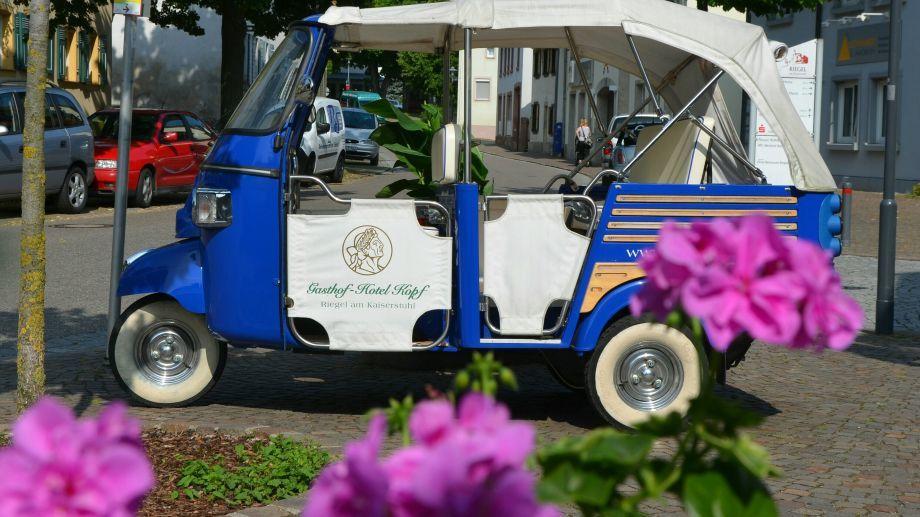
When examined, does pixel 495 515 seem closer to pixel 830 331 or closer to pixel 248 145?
pixel 830 331

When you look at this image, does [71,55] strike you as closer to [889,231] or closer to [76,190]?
[76,190]

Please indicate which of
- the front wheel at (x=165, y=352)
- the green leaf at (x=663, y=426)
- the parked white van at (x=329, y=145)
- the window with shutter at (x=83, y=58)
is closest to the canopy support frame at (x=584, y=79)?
the front wheel at (x=165, y=352)

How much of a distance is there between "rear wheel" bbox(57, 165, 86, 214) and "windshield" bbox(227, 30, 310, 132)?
14016mm

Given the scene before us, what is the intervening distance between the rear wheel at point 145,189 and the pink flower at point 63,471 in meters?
21.7

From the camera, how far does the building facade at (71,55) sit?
3081 centimetres

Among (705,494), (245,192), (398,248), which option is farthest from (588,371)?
(705,494)

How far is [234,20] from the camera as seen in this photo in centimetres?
2800

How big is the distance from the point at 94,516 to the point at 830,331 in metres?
0.73

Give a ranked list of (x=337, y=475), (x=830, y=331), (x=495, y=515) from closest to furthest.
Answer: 1. (x=495, y=515)
2. (x=337, y=475)
3. (x=830, y=331)

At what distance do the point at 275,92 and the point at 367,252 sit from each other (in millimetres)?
1090

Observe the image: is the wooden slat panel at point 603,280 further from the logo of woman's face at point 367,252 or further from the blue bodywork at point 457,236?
the logo of woman's face at point 367,252

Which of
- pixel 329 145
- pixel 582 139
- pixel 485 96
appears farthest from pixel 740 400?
pixel 485 96

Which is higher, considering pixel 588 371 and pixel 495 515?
pixel 495 515

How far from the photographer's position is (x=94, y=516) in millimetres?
1200
